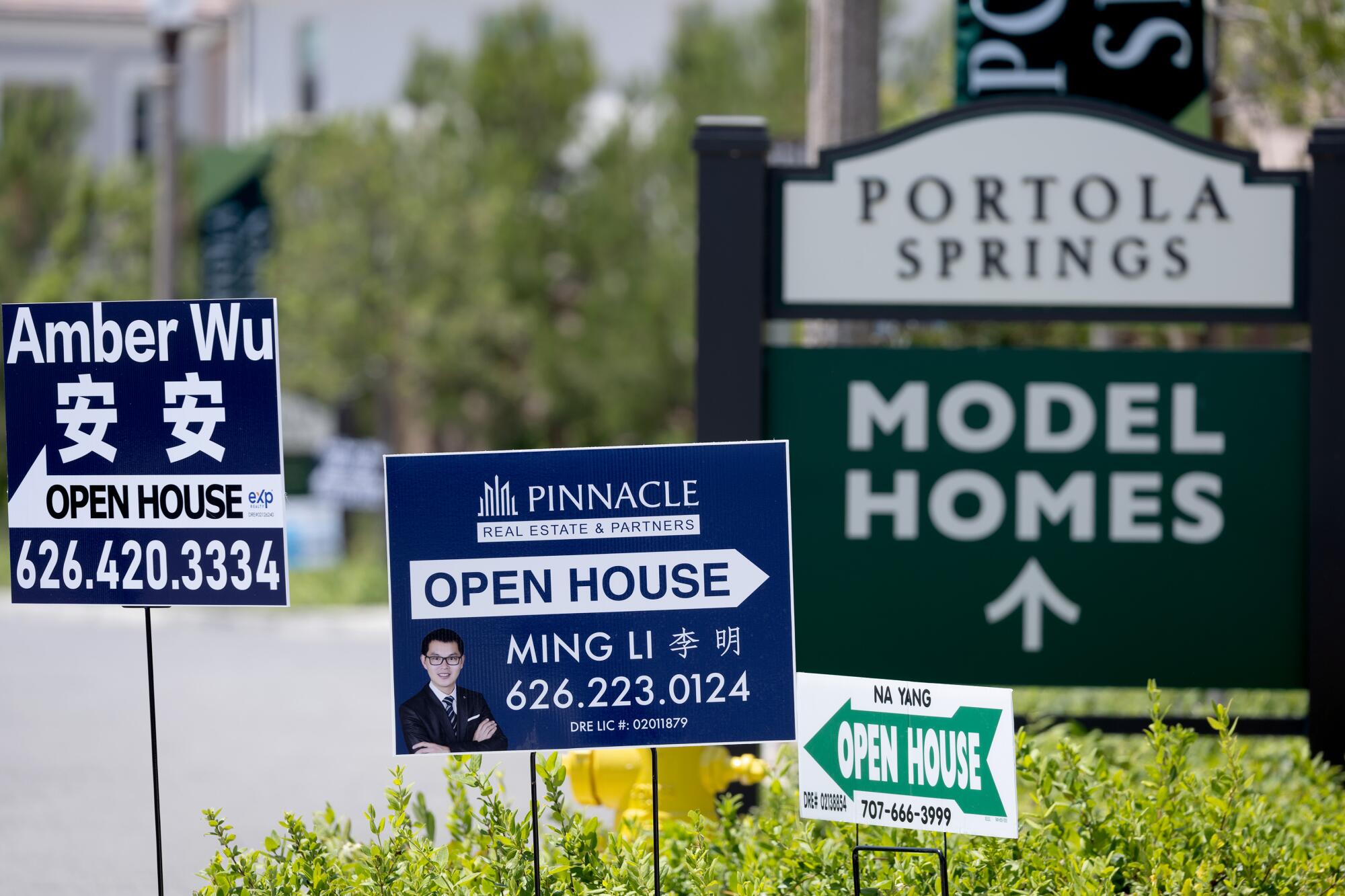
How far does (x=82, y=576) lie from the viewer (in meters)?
4.62

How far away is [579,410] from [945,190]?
1628 centimetres

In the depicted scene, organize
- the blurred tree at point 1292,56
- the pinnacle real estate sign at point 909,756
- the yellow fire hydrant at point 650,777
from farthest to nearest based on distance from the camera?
the blurred tree at point 1292,56, the yellow fire hydrant at point 650,777, the pinnacle real estate sign at point 909,756

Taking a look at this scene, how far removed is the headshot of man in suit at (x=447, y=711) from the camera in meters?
4.23

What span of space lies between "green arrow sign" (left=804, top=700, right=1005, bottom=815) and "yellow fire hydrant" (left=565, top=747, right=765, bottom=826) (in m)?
1.41

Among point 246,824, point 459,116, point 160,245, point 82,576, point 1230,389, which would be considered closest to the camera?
point 82,576

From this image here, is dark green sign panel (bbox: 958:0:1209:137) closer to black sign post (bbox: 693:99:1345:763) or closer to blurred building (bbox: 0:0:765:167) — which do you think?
black sign post (bbox: 693:99:1345:763)

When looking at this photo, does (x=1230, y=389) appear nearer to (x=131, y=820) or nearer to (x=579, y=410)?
(x=131, y=820)

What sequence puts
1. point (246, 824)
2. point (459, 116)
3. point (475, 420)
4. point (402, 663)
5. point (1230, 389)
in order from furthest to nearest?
point (475, 420)
point (459, 116)
point (246, 824)
point (1230, 389)
point (402, 663)

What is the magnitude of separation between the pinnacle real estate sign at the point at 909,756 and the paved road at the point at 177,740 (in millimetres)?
3140

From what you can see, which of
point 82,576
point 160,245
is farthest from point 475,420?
point 82,576

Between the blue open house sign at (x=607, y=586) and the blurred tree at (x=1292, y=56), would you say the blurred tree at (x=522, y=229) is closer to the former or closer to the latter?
the blurred tree at (x=1292, y=56)

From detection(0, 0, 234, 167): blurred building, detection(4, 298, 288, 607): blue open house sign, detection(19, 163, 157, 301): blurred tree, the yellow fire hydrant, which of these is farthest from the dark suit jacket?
detection(0, 0, 234, 167): blurred building

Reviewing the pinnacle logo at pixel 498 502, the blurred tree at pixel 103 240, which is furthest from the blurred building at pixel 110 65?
the pinnacle logo at pixel 498 502

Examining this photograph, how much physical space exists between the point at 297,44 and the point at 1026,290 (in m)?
22.4
